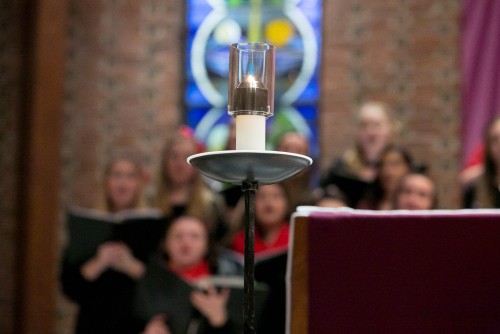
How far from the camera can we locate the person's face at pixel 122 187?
397 centimetres

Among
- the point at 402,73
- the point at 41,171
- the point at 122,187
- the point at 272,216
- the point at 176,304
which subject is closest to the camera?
the point at 176,304

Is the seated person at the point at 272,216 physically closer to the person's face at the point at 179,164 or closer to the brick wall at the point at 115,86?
the person's face at the point at 179,164

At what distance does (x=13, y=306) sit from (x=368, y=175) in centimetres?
269

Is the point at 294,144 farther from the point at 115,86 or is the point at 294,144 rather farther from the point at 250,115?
the point at 250,115

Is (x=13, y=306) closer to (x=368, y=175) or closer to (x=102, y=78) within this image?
(x=102, y=78)

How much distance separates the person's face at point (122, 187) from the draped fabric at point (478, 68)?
1.98m

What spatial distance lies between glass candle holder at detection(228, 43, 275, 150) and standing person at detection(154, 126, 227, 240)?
8.12ft

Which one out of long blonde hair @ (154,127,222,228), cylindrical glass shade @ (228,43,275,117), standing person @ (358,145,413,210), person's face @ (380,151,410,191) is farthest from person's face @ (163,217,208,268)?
cylindrical glass shade @ (228,43,275,117)

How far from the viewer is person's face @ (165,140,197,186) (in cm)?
387

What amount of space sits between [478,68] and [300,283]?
142 inches

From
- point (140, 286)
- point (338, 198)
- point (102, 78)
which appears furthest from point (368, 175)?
point (102, 78)

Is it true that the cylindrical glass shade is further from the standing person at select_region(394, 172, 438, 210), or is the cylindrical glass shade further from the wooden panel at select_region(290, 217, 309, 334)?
the standing person at select_region(394, 172, 438, 210)

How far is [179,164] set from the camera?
152 inches

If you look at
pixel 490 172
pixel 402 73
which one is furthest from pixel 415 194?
pixel 402 73
